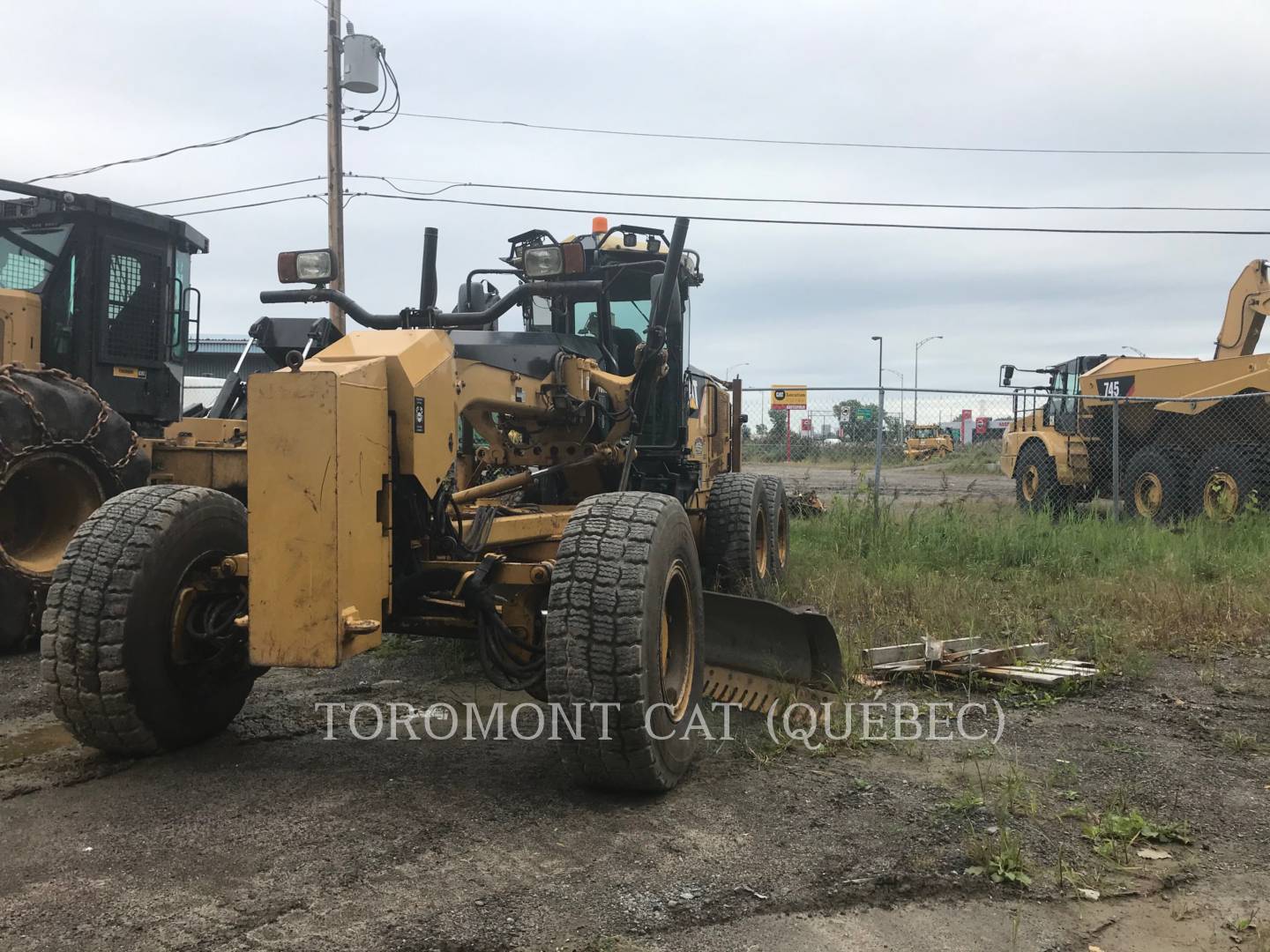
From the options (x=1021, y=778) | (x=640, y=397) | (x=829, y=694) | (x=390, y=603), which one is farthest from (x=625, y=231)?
(x=1021, y=778)

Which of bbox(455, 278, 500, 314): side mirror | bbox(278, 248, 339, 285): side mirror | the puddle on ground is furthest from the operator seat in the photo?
the puddle on ground

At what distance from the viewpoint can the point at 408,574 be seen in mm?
4105

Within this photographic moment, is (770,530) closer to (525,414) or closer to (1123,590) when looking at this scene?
(1123,590)

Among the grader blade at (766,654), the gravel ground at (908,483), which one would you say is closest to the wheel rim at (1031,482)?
the gravel ground at (908,483)

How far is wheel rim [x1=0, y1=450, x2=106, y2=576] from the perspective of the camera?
22.1 ft

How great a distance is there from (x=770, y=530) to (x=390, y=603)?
4939 mm

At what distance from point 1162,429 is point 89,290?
13.3 metres

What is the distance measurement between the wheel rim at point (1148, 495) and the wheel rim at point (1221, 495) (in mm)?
731

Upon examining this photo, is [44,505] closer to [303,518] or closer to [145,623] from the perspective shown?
[145,623]

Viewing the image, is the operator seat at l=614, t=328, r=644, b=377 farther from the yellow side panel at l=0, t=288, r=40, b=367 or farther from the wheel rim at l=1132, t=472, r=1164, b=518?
the wheel rim at l=1132, t=472, r=1164, b=518

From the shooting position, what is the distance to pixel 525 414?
5094 mm

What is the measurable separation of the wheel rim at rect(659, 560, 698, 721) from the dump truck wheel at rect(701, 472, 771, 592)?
3214 millimetres

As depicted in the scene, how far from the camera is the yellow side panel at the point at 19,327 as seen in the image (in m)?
8.09

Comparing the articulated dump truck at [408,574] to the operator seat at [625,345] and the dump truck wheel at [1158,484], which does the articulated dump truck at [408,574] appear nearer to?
the operator seat at [625,345]
